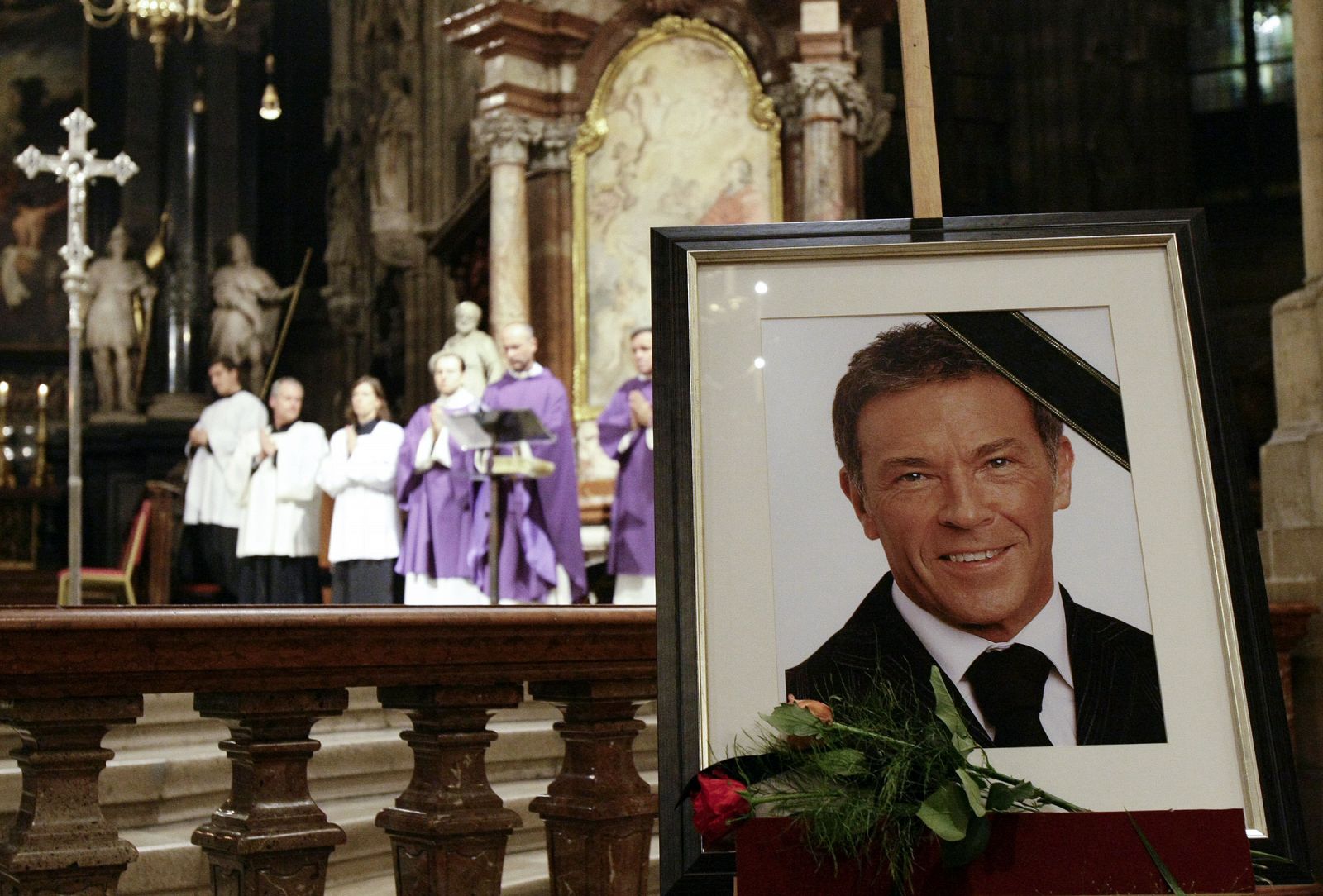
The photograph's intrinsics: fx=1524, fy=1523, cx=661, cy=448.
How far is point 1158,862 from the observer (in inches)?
71.6

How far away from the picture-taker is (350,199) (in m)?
17.8

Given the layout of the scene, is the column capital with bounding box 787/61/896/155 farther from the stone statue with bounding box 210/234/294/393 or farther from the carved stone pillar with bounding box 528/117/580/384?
the stone statue with bounding box 210/234/294/393

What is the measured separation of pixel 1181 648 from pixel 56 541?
49.9ft

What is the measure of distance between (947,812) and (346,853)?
255cm

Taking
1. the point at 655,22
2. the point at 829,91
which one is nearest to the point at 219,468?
the point at 655,22

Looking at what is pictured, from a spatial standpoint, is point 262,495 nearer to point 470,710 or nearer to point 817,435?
point 470,710

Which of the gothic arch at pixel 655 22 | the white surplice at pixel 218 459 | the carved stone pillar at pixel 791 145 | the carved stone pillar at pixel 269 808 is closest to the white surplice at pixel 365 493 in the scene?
the white surplice at pixel 218 459

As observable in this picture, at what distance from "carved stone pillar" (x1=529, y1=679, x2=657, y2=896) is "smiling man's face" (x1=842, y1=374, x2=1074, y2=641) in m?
0.83

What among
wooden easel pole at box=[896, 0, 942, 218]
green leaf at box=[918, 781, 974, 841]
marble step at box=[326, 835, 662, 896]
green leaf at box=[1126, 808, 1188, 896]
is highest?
wooden easel pole at box=[896, 0, 942, 218]

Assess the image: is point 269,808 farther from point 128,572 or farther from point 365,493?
point 128,572

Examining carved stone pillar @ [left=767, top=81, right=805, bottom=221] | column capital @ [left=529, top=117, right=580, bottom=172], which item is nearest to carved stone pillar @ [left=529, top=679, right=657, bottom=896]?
carved stone pillar @ [left=767, top=81, right=805, bottom=221]

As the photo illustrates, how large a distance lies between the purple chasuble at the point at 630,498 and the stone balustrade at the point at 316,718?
604 cm

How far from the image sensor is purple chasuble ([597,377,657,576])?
8969 millimetres

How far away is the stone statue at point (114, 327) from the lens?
16078 mm
